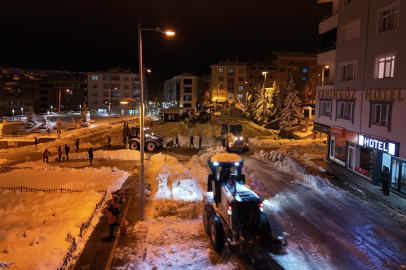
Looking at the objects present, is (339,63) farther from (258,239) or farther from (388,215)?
(258,239)

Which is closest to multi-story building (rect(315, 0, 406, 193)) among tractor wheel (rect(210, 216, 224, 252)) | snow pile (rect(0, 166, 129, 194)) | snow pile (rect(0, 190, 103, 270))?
tractor wheel (rect(210, 216, 224, 252))

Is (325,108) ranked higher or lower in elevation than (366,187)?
higher

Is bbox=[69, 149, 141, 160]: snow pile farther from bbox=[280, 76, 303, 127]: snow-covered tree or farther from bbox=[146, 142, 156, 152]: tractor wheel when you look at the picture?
bbox=[280, 76, 303, 127]: snow-covered tree

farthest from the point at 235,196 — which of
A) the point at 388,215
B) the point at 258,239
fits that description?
the point at 388,215

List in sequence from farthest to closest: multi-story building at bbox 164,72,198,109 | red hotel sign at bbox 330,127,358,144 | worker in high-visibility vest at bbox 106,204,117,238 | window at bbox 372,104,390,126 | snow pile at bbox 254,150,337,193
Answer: multi-story building at bbox 164,72,198,109 → red hotel sign at bbox 330,127,358,144 → snow pile at bbox 254,150,337,193 → window at bbox 372,104,390,126 → worker in high-visibility vest at bbox 106,204,117,238

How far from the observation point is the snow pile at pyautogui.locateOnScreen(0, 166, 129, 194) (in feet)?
55.2

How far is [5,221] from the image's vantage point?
11.0 m

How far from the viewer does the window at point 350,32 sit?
19844 millimetres

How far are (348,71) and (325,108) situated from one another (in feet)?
14.9

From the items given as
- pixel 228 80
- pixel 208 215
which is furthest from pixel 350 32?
pixel 228 80

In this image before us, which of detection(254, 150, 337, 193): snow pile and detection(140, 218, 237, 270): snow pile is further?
detection(254, 150, 337, 193): snow pile

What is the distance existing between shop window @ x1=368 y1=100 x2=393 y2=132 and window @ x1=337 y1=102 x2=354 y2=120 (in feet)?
8.26

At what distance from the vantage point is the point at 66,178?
18.5 meters

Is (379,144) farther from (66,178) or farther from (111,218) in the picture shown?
(66,178)
